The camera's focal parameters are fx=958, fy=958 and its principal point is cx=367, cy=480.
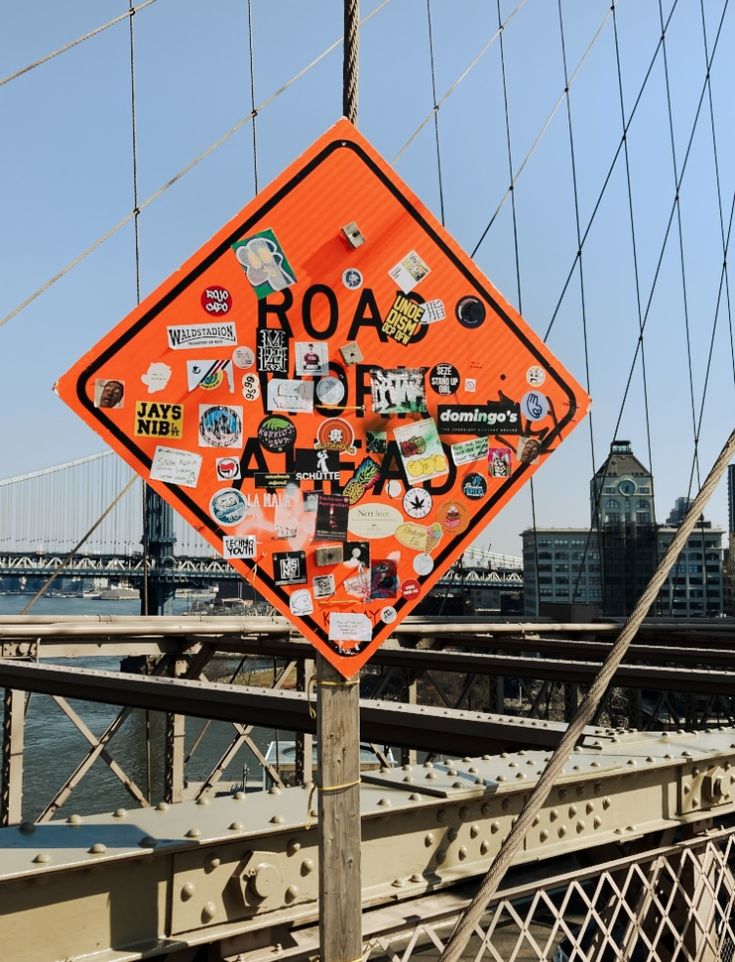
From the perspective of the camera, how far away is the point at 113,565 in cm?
6194

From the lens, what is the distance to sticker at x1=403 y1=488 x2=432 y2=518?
222 centimetres

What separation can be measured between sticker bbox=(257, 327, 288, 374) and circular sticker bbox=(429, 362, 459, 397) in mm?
361

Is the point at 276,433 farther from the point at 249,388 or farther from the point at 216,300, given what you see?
the point at 216,300

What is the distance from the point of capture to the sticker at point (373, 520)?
2.16 m

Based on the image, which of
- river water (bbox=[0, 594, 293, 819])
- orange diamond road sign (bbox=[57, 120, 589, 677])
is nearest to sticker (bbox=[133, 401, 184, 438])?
orange diamond road sign (bbox=[57, 120, 589, 677])

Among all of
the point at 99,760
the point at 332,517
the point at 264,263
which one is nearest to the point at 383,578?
the point at 332,517

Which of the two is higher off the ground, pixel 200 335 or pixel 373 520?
pixel 200 335

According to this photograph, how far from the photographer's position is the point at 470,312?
2.34 metres

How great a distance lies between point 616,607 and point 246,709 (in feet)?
207

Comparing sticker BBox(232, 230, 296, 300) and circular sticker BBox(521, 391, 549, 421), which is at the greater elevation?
sticker BBox(232, 230, 296, 300)

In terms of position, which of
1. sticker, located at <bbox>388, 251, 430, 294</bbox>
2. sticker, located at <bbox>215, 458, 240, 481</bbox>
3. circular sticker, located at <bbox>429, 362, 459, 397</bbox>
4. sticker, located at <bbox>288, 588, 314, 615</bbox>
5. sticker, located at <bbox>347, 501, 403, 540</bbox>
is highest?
sticker, located at <bbox>388, 251, 430, 294</bbox>

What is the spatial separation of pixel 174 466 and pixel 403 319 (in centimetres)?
64

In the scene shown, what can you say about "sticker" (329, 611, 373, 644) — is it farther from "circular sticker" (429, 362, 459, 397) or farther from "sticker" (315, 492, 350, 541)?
"circular sticker" (429, 362, 459, 397)

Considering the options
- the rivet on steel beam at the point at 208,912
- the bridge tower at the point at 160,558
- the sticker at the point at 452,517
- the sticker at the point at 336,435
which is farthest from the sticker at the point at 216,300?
the bridge tower at the point at 160,558
